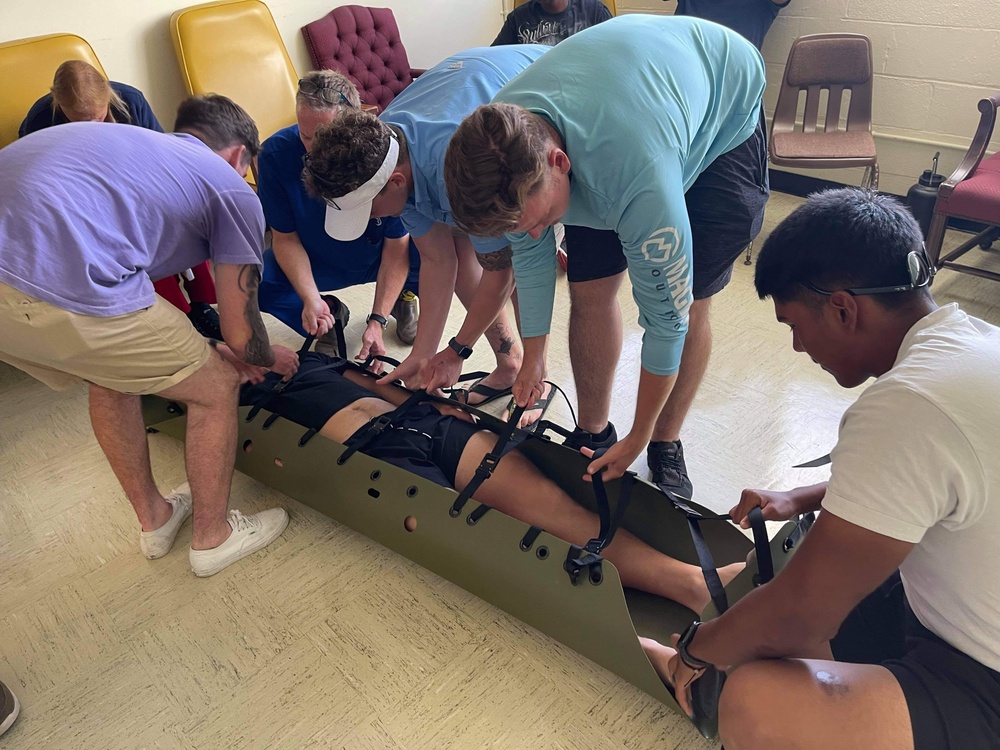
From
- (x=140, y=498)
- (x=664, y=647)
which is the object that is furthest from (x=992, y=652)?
(x=140, y=498)

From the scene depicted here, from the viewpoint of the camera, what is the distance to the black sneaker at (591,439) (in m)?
1.67

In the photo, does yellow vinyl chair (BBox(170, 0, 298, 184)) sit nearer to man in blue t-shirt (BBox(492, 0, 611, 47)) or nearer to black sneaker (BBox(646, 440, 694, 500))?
man in blue t-shirt (BBox(492, 0, 611, 47))

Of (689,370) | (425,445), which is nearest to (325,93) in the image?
(425,445)

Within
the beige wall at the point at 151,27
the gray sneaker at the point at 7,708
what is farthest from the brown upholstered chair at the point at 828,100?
the gray sneaker at the point at 7,708

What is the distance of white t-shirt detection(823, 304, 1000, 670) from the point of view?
804 millimetres

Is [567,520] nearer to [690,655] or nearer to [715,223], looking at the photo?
[690,655]

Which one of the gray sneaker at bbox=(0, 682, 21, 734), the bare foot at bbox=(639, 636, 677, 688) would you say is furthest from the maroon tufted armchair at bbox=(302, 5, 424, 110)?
the bare foot at bbox=(639, 636, 677, 688)

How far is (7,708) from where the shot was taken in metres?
1.42

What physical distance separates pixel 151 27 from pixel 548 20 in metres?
1.90

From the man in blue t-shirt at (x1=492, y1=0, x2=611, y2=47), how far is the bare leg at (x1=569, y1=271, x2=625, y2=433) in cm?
192

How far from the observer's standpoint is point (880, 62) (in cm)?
341

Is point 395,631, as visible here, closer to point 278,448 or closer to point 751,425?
point 278,448

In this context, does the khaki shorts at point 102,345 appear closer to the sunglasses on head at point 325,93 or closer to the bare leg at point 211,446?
the bare leg at point 211,446

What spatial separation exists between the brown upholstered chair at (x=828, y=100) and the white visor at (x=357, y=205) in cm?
223
